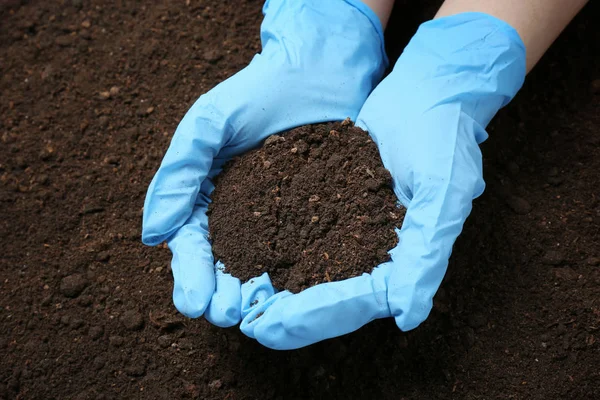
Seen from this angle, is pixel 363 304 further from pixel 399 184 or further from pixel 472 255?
pixel 472 255

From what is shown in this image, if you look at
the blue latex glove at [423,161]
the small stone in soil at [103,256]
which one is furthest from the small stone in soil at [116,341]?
the blue latex glove at [423,161]

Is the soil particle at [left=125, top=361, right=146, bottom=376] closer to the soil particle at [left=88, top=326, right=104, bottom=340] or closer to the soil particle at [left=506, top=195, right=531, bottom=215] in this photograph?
the soil particle at [left=88, top=326, right=104, bottom=340]

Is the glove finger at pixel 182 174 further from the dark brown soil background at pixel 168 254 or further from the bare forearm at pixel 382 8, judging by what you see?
the bare forearm at pixel 382 8

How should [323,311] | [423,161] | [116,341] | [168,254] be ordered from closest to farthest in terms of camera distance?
1. [323,311]
2. [423,161]
3. [116,341]
4. [168,254]

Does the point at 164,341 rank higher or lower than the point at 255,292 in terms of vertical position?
lower

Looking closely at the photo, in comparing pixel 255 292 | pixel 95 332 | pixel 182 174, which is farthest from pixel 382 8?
pixel 95 332

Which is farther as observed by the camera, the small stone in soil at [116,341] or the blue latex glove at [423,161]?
the small stone in soil at [116,341]

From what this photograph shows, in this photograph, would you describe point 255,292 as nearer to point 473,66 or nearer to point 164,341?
point 164,341
